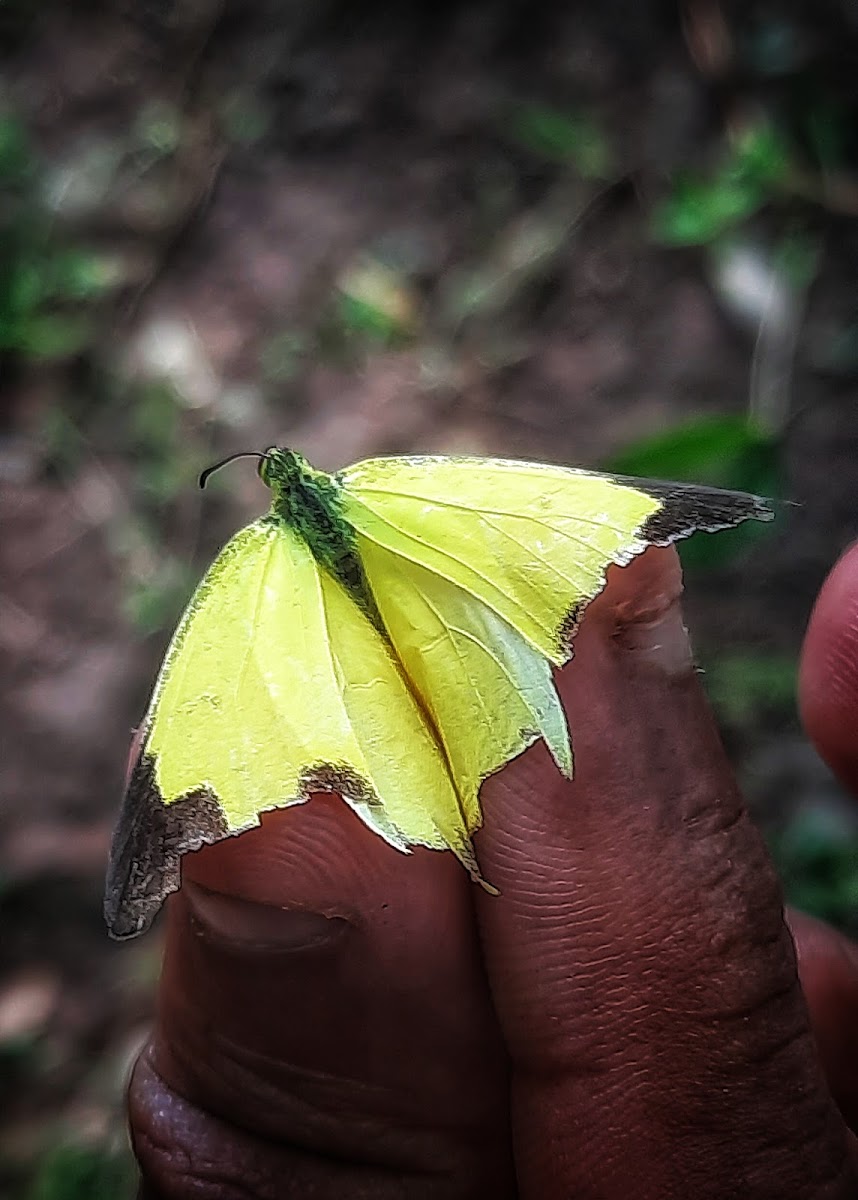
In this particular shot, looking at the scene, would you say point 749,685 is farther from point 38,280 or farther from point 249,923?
point 38,280

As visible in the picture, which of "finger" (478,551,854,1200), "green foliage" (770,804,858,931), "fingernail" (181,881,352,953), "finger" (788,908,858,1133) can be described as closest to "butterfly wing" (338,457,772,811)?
"finger" (478,551,854,1200)

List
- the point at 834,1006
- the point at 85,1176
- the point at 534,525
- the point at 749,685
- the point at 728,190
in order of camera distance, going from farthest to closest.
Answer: the point at 728,190
the point at 749,685
the point at 85,1176
the point at 834,1006
the point at 534,525

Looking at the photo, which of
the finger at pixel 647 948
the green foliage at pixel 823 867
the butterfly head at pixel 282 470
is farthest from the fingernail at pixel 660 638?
the green foliage at pixel 823 867

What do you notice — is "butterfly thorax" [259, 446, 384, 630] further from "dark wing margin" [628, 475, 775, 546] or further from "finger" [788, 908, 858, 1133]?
"finger" [788, 908, 858, 1133]

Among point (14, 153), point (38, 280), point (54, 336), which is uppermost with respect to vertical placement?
point (14, 153)

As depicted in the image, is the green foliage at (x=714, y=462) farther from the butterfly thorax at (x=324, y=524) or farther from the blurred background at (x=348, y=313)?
the butterfly thorax at (x=324, y=524)

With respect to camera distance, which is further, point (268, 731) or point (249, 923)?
point (249, 923)

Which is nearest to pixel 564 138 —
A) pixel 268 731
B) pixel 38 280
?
pixel 38 280

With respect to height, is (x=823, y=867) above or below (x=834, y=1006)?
below
